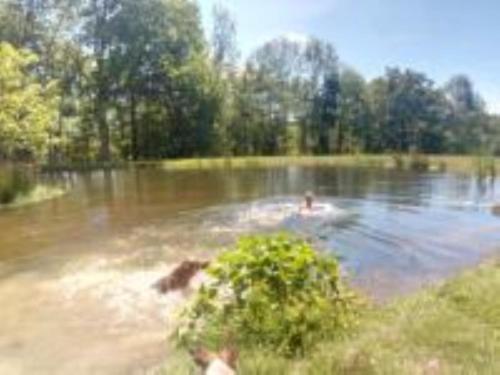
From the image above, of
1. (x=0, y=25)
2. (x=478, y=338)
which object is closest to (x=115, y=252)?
(x=478, y=338)

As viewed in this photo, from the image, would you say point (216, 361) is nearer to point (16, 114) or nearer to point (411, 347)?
point (411, 347)

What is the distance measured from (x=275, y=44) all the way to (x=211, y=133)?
20.4 m

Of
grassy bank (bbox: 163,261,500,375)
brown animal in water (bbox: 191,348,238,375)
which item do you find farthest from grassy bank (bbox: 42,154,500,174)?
brown animal in water (bbox: 191,348,238,375)

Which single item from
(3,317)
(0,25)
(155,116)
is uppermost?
(0,25)

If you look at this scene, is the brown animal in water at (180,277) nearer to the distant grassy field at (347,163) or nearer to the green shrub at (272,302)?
the green shrub at (272,302)

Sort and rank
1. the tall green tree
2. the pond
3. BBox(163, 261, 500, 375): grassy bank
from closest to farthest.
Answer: BBox(163, 261, 500, 375): grassy bank
the pond
the tall green tree

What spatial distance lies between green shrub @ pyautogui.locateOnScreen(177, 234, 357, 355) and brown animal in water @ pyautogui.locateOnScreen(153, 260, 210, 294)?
410 cm

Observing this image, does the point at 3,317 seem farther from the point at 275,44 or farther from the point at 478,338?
the point at 275,44

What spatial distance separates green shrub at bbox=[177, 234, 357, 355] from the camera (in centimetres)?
757

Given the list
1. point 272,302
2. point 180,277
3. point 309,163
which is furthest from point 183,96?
point 272,302

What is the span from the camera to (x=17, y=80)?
2878cm

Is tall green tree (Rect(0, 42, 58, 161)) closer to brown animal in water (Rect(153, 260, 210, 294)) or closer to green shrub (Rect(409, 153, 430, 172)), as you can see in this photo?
brown animal in water (Rect(153, 260, 210, 294))

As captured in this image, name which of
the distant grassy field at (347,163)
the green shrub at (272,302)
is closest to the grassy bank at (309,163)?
the distant grassy field at (347,163)

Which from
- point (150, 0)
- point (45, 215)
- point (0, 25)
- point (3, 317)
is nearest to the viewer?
point (3, 317)
